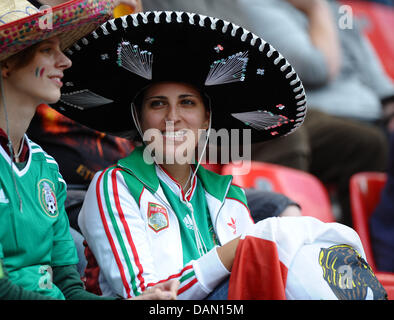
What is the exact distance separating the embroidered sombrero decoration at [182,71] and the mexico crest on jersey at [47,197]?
1.43ft

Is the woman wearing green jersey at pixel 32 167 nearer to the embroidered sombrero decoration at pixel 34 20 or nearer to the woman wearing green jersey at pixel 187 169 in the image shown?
the embroidered sombrero decoration at pixel 34 20

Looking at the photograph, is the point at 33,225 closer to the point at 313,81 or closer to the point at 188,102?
the point at 188,102

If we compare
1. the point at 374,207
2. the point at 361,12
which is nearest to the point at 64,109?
the point at 374,207

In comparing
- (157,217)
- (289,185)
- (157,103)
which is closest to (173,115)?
(157,103)

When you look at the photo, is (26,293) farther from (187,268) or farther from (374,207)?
(374,207)

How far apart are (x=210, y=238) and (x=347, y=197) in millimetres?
2416

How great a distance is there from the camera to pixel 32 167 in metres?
1.49

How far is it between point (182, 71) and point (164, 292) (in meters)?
0.78

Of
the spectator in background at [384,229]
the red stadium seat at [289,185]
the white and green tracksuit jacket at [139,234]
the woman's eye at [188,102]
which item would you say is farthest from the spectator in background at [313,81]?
the white and green tracksuit jacket at [139,234]

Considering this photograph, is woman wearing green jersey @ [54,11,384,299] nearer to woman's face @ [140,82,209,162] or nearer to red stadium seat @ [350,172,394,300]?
woman's face @ [140,82,209,162]


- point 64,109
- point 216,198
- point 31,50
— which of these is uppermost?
point 31,50

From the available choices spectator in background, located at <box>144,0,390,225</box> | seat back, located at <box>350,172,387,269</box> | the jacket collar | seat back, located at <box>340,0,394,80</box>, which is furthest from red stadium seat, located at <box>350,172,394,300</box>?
seat back, located at <box>340,0,394,80</box>

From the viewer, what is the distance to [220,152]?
245cm

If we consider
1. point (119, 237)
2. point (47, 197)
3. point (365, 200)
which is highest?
point (47, 197)
